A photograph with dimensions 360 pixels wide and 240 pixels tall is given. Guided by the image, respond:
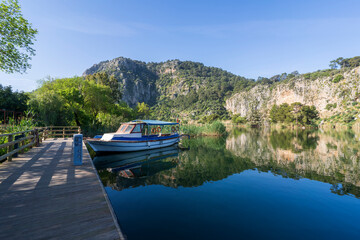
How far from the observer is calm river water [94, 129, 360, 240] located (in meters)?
4.88

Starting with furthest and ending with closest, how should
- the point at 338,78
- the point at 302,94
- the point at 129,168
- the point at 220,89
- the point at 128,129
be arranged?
the point at 220,89 → the point at 302,94 → the point at 338,78 → the point at 128,129 → the point at 129,168

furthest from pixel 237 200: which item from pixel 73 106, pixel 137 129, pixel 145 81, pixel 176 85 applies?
pixel 145 81

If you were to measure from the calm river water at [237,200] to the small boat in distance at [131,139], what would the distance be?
122 inches

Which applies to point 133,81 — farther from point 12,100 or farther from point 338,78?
point 338,78

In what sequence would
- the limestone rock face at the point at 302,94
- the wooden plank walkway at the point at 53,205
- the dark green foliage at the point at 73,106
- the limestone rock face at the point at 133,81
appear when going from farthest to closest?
1. the limestone rock face at the point at 133,81
2. the limestone rock face at the point at 302,94
3. the dark green foliage at the point at 73,106
4. the wooden plank walkway at the point at 53,205

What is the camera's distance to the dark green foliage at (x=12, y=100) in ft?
73.1

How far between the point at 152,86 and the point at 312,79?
117585mm

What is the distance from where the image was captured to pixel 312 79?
8925cm

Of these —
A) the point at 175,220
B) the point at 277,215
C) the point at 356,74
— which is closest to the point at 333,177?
the point at 277,215

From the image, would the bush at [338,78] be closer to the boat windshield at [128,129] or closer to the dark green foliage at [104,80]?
the dark green foliage at [104,80]

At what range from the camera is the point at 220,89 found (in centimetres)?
13012

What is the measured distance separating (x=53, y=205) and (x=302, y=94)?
4261 inches

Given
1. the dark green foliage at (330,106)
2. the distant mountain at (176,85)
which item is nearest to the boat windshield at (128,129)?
the distant mountain at (176,85)

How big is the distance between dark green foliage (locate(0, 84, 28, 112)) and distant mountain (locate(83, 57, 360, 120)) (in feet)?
245
